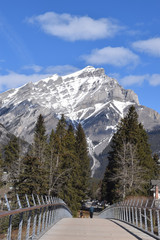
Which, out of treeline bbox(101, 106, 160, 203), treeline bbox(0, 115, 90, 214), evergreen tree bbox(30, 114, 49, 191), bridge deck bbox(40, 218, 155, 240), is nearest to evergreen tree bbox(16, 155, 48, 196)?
treeline bbox(0, 115, 90, 214)

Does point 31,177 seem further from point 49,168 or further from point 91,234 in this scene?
point 91,234

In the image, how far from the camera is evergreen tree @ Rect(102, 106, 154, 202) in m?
46.8

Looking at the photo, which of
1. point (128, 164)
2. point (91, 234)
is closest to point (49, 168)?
point (128, 164)

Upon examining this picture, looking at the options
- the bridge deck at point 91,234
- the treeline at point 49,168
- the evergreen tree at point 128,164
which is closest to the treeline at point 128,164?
the evergreen tree at point 128,164

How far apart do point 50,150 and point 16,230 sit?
40570 millimetres

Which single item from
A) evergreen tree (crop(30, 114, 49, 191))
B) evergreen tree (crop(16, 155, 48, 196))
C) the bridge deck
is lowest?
the bridge deck

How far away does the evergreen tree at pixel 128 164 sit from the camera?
4684 cm

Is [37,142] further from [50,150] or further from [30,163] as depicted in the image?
[30,163]

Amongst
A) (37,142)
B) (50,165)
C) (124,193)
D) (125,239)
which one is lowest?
(125,239)

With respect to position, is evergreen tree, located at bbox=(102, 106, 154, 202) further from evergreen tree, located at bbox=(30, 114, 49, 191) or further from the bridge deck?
the bridge deck

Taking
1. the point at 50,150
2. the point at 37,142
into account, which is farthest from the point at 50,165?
the point at 37,142

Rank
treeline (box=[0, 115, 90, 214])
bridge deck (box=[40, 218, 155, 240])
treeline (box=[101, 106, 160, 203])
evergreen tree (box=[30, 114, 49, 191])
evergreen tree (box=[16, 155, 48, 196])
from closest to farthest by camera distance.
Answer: bridge deck (box=[40, 218, 155, 240]) < evergreen tree (box=[16, 155, 48, 196]) < treeline (box=[0, 115, 90, 214]) < evergreen tree (box=[30, 114, 49, 191]) < treeline (box=[101, 106, 160, 203])

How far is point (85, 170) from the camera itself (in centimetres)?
8200

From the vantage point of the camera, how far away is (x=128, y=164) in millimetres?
51156
